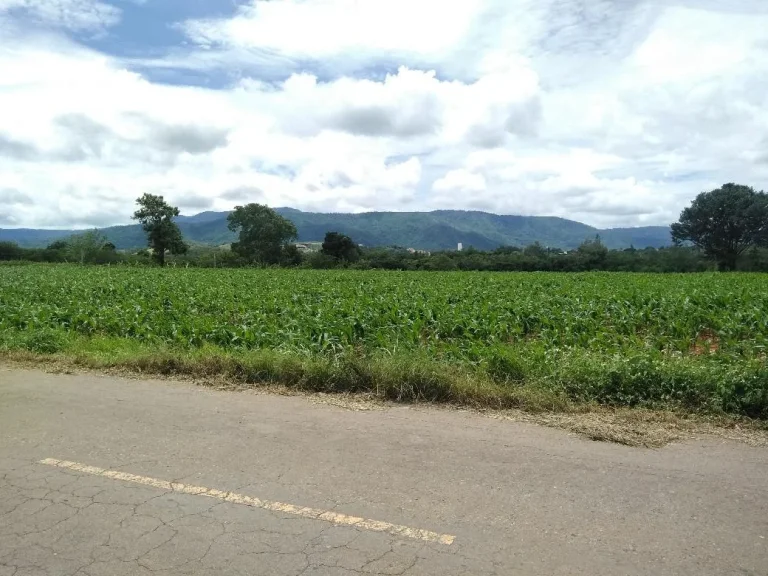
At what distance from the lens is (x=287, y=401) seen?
20.1 ft

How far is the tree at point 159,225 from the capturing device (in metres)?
63.7

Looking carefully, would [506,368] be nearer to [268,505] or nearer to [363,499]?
[363,499]

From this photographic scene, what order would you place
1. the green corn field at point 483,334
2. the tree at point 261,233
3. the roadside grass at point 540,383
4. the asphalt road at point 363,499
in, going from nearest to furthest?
the asphalt road at point 363,499, the roadside grass at point 540,383, the green corn field at point 483,334, the tree at point 261,233

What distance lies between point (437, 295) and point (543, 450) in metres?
12.7

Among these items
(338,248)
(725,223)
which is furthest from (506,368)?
(725,223)

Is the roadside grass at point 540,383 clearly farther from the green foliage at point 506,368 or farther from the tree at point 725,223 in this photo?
the tree at point 725,223

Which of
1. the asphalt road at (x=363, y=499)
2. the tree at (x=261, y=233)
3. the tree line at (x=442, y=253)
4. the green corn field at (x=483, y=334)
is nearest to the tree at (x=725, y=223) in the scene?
the tree line at (x=442, y=253)

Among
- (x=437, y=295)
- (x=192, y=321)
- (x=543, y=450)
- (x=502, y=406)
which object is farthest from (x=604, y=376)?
(x=437, y=295)

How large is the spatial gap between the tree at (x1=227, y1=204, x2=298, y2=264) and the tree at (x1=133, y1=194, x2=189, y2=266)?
1005cm

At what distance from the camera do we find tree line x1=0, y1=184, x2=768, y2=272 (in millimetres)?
58781

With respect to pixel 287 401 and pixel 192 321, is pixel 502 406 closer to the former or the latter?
pixel 287 401

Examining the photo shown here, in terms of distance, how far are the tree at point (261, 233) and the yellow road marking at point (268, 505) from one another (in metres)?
69.4

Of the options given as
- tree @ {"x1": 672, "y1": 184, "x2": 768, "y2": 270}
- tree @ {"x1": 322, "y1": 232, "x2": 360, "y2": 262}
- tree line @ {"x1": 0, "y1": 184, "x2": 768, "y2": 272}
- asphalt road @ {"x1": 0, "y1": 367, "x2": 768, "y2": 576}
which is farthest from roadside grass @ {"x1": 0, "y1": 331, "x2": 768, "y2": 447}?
tree @ {"x1": 672, "y1": 184, "x2": 768, "y2": 270}

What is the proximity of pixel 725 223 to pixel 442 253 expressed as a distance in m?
39.3
